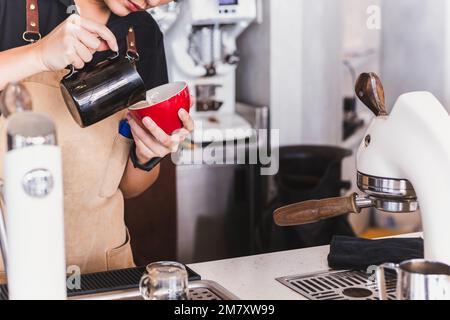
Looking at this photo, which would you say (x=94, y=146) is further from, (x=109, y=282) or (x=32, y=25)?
(x=109, y=282)

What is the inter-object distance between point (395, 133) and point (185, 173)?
215 cm

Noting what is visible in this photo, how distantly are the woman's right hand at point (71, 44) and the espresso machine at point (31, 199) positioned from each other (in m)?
0.47

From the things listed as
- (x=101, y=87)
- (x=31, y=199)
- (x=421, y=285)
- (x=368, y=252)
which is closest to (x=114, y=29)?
(x=101, y=87)

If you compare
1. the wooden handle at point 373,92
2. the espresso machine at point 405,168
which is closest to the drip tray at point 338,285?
the espresso machine at point 405,168

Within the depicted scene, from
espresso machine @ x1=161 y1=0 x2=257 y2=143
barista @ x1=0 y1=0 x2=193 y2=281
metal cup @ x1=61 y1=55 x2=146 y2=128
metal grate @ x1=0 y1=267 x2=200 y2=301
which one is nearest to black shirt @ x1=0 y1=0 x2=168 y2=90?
barista @ x1=0 y1=0 x2=193 y2=281

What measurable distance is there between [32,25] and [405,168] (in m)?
0.91

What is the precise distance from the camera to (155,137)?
1557mm

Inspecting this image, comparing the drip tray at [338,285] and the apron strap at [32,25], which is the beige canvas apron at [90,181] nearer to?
the apron strap at [32,25]

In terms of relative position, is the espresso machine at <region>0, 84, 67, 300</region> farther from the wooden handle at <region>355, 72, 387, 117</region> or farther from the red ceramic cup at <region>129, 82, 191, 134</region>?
the wooden handle at <region>355, 72, 387, 117</region>

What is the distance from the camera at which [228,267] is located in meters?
1.47

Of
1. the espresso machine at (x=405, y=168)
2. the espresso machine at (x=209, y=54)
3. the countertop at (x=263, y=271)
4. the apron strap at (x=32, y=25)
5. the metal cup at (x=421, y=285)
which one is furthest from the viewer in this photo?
the espresso machine at (x=209, y=54)

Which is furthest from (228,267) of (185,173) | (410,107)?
(185,173)

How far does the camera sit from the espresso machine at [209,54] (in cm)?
329
